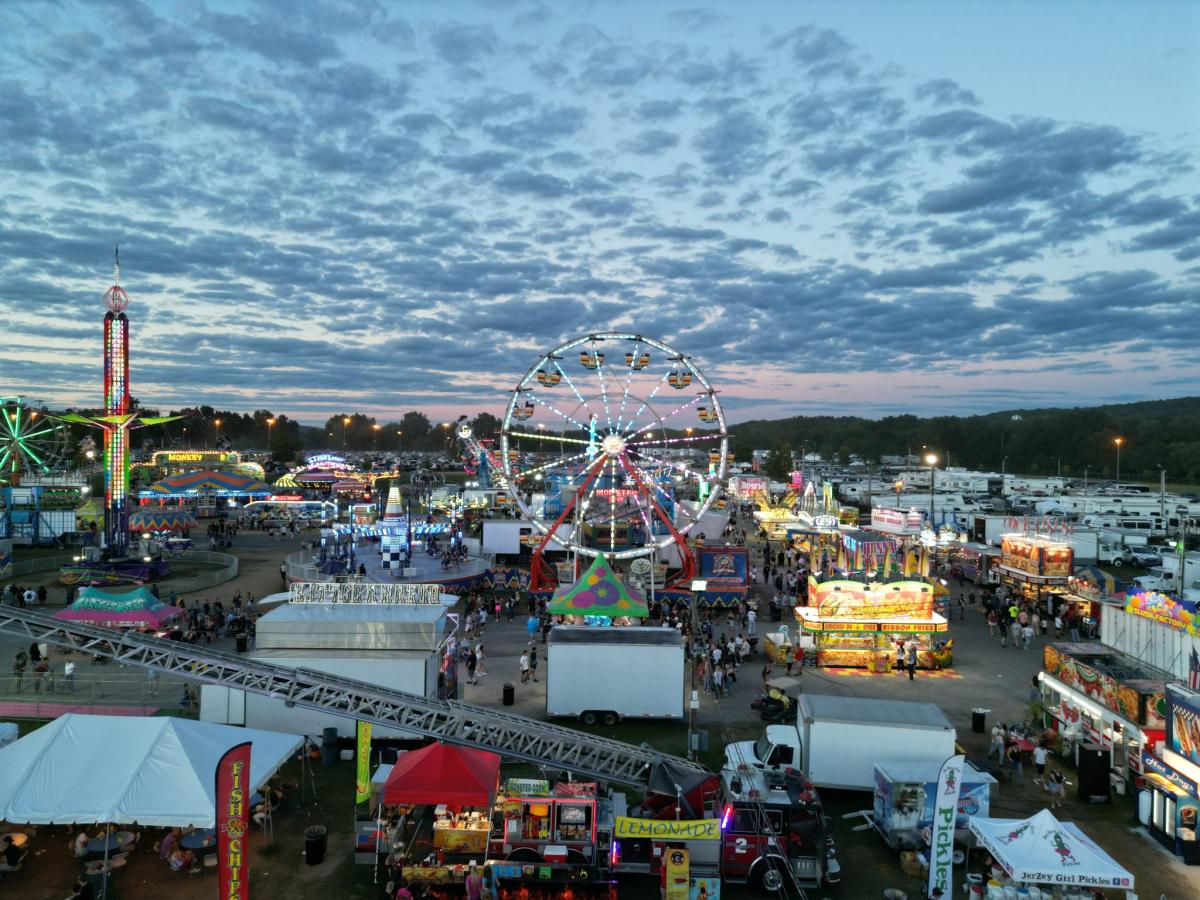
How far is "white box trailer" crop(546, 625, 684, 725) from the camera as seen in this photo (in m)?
18.1

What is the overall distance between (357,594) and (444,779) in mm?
8187

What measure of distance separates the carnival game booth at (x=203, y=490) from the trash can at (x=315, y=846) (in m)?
55.5

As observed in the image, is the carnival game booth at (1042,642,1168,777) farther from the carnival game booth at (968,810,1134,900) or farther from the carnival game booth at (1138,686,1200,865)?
the carnival game booth at (968,810,1134,900)

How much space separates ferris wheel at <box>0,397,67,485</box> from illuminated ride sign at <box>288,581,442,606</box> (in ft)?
144

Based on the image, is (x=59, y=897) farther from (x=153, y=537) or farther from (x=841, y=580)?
(x=153, y=537)

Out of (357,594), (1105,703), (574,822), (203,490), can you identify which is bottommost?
(574,822)

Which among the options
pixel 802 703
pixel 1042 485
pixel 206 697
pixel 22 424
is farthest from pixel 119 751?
pixel 1042 485

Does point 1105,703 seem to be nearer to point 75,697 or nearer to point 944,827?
point 944,827

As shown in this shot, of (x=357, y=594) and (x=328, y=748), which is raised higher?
(x=357, y=594)

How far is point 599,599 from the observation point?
75.7ft

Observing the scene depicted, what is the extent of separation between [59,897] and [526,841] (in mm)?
6594

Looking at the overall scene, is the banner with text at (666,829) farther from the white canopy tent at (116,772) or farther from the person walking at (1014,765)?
the person walking at (1014,765)

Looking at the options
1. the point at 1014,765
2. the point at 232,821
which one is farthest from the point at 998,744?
the point at 232,821

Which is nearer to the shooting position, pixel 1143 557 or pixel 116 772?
pixel 116 772
